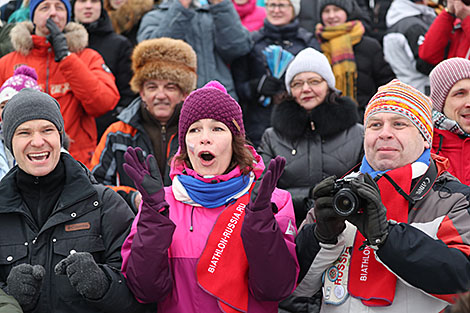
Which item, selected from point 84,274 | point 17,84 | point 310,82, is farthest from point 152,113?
point 84,274

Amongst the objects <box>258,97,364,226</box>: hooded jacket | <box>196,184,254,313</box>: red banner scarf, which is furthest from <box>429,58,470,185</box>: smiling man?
<box>196,184,254,313</box>: red banner scarf

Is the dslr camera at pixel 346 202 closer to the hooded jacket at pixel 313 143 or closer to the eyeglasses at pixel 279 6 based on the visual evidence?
the hooded jacket at pixel 313 143

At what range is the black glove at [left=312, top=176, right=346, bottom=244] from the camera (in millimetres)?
3137

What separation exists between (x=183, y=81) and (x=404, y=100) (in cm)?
231

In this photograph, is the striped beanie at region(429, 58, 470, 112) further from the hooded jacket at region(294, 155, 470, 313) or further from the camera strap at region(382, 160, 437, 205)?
the camera strap at region(382, 160, 437, 205)

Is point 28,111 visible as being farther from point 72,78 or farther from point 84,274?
point 72,78

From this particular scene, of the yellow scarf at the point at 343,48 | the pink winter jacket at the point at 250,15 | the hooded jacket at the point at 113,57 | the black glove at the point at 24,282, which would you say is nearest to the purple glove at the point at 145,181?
the black glove at the point at 24,282

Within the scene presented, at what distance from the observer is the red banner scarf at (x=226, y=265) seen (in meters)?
3.30

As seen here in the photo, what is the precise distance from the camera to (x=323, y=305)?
3.40 metres

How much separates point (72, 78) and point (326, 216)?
10.6 feet

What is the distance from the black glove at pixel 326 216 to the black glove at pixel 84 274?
1083mm

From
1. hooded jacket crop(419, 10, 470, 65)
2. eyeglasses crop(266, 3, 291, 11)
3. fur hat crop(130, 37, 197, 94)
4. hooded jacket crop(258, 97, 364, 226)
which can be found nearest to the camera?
hooded jacket crop(258, 97, 364, 226)

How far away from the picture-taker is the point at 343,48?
254 inches

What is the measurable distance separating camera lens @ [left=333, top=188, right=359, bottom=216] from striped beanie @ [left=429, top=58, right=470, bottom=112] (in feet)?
5.25
